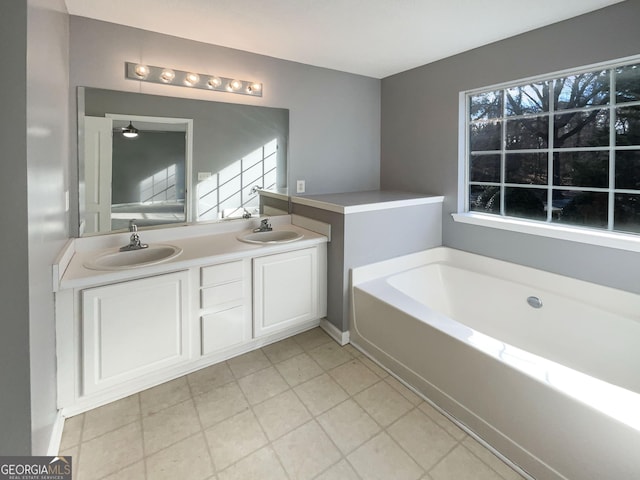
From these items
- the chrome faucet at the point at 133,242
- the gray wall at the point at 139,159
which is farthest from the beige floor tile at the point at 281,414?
the gray wall at the point at 139,159

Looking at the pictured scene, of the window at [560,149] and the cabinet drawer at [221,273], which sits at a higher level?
the window at [560,149]

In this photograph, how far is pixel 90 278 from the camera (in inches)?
65.1

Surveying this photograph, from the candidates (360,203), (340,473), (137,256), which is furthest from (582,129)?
(137,256)

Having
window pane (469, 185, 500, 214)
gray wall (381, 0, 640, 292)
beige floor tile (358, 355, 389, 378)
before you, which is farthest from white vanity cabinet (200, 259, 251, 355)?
window pane (469, 185, 500, 214)

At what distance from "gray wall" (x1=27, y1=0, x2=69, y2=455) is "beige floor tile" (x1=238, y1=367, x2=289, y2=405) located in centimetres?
91

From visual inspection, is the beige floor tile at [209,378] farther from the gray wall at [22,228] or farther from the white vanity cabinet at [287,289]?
the gray wall at [22,228]

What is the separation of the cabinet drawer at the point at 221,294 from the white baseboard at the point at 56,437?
843mm

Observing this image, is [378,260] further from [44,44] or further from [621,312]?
[44,44]

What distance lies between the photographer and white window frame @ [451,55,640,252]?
Answer: 1.99 meters

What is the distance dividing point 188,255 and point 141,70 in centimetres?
127

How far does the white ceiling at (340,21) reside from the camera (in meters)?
1.91

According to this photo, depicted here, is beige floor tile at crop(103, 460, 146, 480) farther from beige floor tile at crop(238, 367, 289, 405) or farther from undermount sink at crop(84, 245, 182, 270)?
undermount sink at crop(84, 245, 182, 270)

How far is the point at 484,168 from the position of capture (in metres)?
2.79

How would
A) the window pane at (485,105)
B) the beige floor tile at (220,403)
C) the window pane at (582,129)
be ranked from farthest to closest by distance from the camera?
1. the window pane at (485,105)
2. the window pane at (582,129)
3. the beige floor tile at (220,403)
